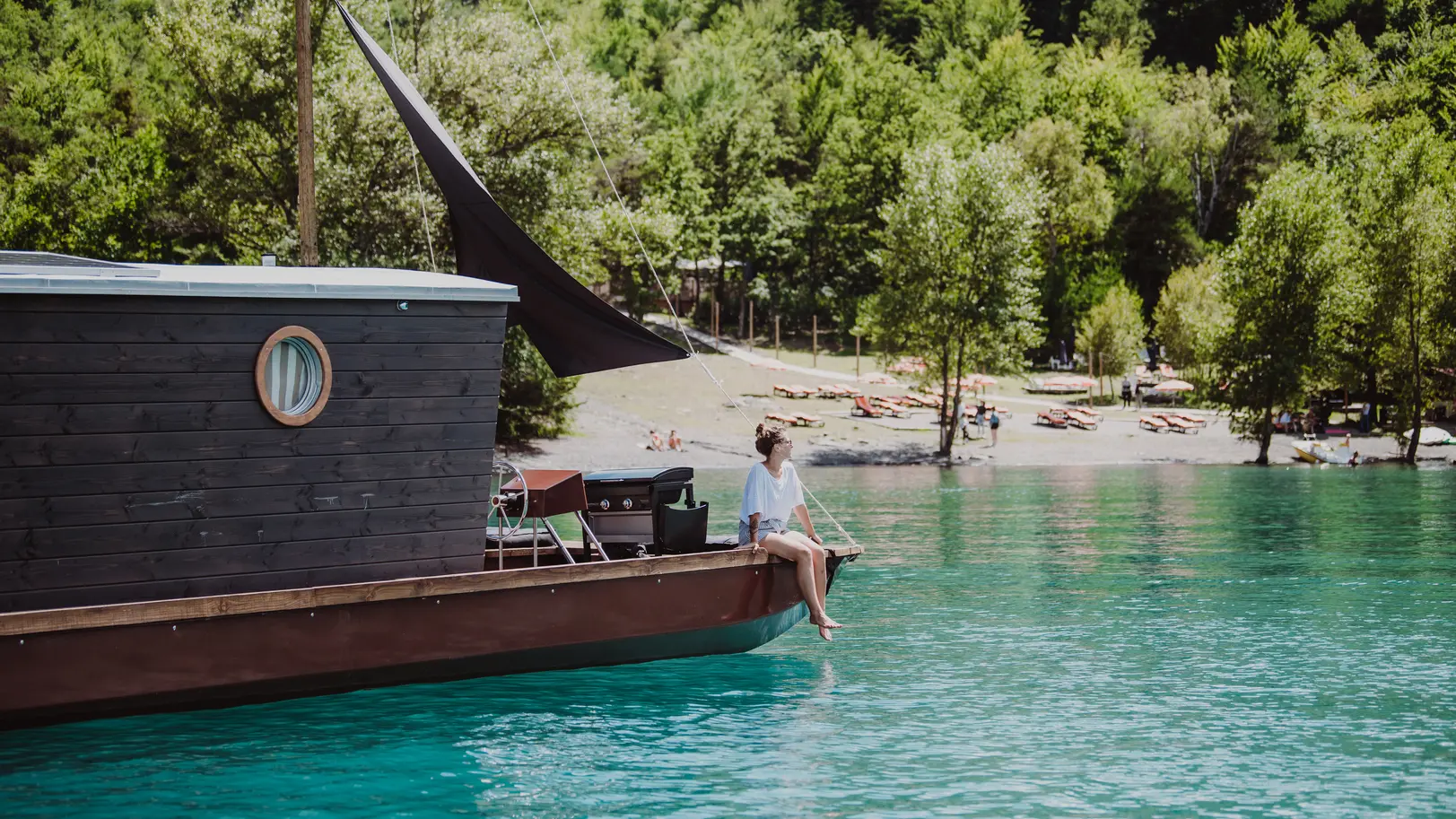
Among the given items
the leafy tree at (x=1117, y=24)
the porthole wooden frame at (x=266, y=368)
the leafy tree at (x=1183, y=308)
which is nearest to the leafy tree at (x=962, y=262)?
the leafy tree at (x=1183, y=308)

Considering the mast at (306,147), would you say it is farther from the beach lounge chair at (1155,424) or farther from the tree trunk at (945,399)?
the beach lounge chair at (1155,424)

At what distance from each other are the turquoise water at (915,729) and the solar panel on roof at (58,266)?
3.72 meters

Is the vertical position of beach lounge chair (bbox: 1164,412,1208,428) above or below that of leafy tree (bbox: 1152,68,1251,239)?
below

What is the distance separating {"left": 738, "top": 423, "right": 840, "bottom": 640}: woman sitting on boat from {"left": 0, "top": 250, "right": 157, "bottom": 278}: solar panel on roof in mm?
5706

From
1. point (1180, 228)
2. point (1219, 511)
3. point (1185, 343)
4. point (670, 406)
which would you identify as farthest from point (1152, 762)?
point (1180, 228)

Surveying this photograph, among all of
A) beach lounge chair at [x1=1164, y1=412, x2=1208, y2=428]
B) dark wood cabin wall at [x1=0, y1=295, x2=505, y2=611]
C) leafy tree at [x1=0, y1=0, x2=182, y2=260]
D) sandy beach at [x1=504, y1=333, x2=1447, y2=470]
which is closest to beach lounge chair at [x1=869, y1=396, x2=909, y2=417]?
sandy beach at [x1=504, y1=333, x2=1447, y2=470]

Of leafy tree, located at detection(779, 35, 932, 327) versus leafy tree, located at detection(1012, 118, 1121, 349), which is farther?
leafy tree, located at detection(779, 35, 932, 327)

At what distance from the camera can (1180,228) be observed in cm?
7862

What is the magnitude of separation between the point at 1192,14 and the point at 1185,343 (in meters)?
57.0

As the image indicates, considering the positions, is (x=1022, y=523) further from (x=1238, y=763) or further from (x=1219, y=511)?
(x=1238, y=763)

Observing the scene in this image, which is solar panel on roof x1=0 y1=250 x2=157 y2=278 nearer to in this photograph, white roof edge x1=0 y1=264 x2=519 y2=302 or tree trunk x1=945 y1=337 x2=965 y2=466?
white roof edge x1=0 y1=264 x2=519 y2=302

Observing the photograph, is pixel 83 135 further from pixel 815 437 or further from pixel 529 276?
pixel 529 276

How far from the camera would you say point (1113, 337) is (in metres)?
67.1

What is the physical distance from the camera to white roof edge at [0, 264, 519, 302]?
32.8ft
